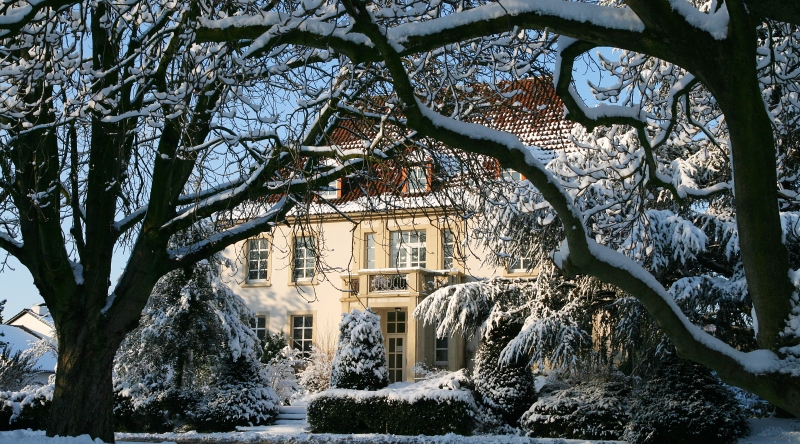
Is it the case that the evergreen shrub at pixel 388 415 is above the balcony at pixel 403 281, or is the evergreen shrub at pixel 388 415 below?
below

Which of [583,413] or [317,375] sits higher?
[317,375]

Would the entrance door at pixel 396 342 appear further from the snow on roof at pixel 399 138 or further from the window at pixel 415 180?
the window at pixel 415 180

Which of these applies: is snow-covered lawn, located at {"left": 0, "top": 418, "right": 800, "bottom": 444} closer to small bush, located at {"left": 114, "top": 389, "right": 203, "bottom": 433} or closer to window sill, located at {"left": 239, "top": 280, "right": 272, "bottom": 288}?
small bush, located at {"left": 114, "top": 389, "right": 203, "bottom": 433}

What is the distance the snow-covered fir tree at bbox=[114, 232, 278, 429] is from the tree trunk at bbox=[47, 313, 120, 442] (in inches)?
336

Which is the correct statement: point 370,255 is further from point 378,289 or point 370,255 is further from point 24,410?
point 24,410

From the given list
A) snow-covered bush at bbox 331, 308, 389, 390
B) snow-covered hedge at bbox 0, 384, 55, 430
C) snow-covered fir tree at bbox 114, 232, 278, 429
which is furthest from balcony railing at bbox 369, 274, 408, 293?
snow-covered hedge at bbox 0, 384, 55, 430

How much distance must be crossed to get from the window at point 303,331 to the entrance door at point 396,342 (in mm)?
3145

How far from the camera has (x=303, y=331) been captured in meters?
29.2

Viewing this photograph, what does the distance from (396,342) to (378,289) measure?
227 cm

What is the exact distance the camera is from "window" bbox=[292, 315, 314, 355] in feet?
95.2

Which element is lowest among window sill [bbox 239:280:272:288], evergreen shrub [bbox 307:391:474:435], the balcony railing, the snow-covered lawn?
the snow-covered lawn

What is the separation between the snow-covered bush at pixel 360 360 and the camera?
17.6 meters

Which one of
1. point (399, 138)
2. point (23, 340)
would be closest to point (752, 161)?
point (399, 138)

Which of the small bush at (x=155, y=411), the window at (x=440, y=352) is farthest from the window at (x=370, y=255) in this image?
the small bush at (x=155, y=411)
